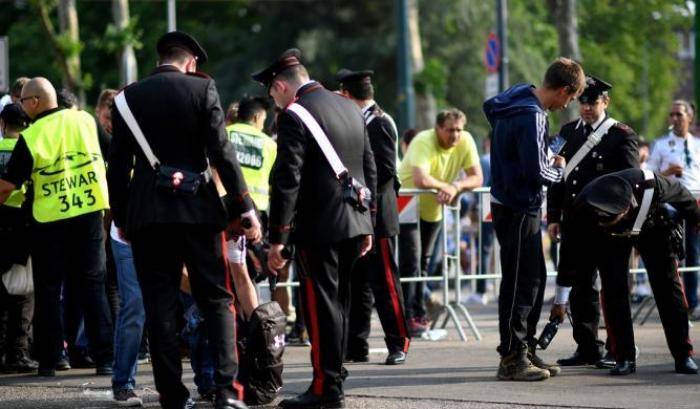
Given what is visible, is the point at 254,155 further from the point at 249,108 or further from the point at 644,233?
the point at 644,233

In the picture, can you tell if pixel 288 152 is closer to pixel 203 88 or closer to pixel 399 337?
pixel 203 88

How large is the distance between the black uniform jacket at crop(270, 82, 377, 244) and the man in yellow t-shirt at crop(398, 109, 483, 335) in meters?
4.18

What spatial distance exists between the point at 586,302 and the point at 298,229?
2.67 meters

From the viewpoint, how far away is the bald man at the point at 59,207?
929 centimetres

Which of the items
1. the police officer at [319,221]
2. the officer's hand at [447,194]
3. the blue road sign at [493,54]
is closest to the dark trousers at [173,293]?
the police officer at [319,221]

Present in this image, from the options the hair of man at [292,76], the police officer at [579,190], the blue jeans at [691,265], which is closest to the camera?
the hair of man at [292,76]

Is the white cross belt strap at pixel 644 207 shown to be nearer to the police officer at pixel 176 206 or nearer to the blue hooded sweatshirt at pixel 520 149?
the blue hooded sweatshirt at pixel 520 149

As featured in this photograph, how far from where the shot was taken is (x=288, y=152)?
768cm

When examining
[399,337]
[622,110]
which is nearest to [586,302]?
[399,337]

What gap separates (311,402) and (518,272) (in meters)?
1.77

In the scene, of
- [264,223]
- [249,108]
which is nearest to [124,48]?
[264,223]

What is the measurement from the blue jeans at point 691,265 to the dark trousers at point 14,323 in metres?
6.48

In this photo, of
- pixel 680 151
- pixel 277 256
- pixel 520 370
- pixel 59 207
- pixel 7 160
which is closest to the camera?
pixel 277 256

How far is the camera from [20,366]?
10016 millimetres
